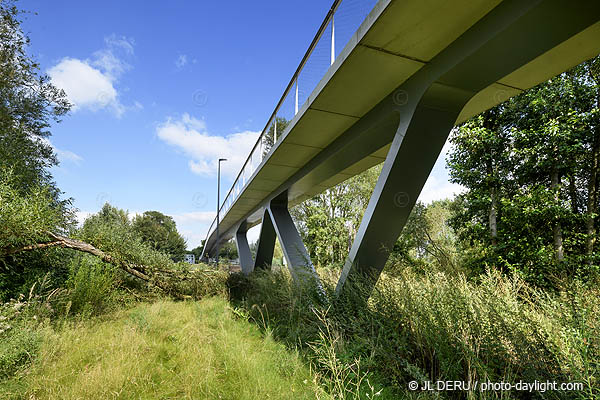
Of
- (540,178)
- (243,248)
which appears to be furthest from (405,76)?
(243,248)

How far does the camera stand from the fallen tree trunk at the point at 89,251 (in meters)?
5.49

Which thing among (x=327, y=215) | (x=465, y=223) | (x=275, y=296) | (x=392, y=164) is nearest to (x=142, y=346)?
(x=275, y=296)

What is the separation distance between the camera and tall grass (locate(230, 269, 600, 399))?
7.01 feet

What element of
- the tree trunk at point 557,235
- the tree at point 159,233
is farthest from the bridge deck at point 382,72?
the tree at point 159,233

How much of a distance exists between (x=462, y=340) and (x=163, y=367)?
3.51 meters

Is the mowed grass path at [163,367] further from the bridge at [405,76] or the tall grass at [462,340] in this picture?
the bridge at [405,76]

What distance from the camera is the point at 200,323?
5922mm

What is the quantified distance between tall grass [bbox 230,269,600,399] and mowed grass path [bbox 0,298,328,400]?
53cm

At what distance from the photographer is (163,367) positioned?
3703 millimetres

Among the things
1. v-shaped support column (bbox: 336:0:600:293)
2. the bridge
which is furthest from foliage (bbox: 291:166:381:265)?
v-shaped support column (bbox: 336:0:600:293)

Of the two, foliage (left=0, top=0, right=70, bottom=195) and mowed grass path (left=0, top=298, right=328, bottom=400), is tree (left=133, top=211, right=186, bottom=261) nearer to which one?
foliage (left=0, top=0, right=70, bottom=195)

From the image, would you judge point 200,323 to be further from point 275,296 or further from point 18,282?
point 18,282

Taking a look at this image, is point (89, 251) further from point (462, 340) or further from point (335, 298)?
point (462, 340)

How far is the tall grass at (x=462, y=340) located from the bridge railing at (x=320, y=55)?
11.4 ft
